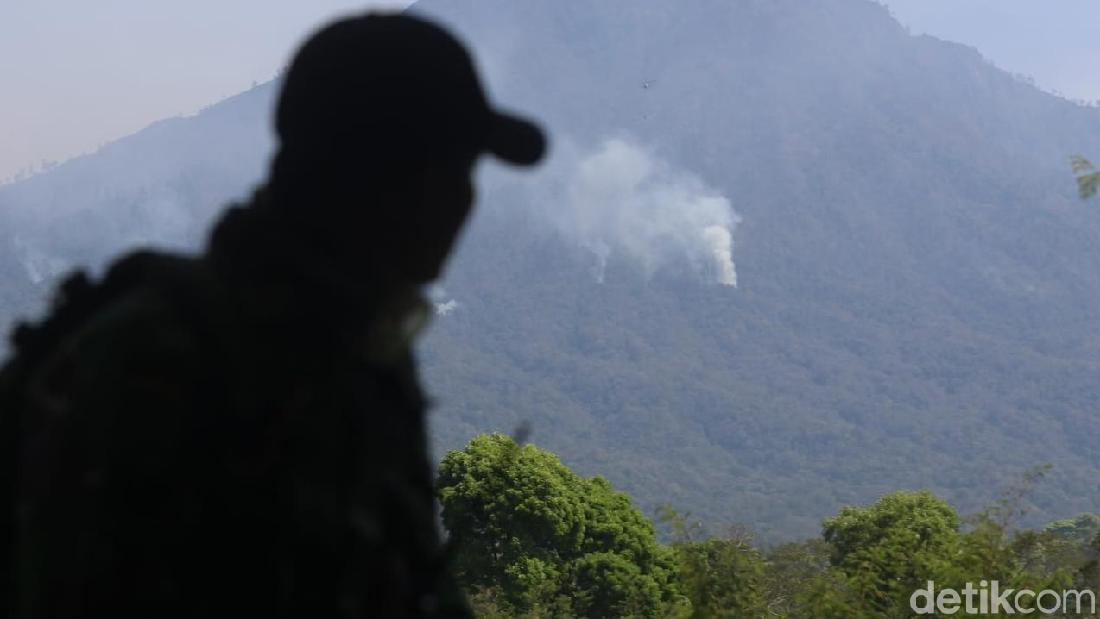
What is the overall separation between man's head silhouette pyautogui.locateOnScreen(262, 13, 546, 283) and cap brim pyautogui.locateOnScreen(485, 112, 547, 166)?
67 millimetres

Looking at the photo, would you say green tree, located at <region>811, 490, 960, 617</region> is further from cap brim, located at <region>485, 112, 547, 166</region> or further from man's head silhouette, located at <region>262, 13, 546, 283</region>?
man's head silhouette, located at <region>262, 13, 546, 283</region>

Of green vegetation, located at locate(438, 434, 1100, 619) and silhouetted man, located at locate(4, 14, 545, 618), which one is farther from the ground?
green vegetation, located at locate(438, 434, 1100, 619)

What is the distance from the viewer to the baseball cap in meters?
1.77

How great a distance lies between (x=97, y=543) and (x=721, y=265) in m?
194

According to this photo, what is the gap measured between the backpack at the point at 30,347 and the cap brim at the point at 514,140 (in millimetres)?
517

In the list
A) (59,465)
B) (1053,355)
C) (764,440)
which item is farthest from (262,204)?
(1053,355)

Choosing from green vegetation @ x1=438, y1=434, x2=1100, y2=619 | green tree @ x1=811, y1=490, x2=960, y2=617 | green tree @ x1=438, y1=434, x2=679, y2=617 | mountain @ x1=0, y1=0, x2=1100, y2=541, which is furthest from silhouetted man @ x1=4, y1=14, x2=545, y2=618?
mountain @ x1=0, y1=0, x2=1100, y2=541

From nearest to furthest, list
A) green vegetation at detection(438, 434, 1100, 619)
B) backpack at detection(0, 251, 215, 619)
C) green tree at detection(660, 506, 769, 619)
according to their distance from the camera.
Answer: backpack at detection(0, 251, 215, 619), green tree at detection(660, 506, 769, 619), green vegetation at detection(438, 434, 1100, 619)

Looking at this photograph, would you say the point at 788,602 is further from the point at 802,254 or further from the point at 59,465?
the point at 802,254

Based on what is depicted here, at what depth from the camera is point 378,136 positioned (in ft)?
5.83

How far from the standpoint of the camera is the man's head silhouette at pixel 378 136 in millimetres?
1762

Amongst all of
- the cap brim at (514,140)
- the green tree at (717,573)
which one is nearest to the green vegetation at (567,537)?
the green tree at (717,573)

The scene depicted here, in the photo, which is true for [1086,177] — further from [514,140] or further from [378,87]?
[378,87]

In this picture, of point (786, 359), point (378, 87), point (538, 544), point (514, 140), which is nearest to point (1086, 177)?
point (514, 140)
